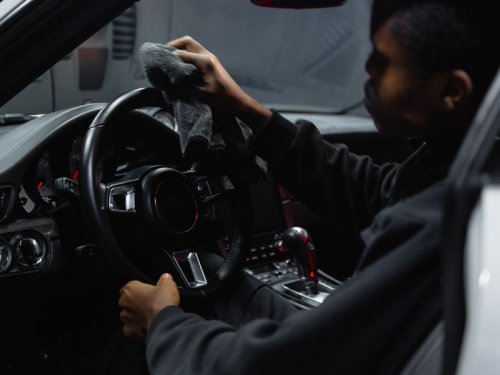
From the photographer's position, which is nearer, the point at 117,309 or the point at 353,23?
the point at 117,309

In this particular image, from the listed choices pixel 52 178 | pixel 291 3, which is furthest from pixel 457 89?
pixel 52 178

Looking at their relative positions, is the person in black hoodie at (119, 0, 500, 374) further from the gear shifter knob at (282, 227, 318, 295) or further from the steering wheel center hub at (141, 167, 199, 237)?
the gear shifter knob at (282, 227, 318, 295)

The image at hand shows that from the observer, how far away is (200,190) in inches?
77.7

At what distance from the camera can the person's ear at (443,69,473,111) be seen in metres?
1.10

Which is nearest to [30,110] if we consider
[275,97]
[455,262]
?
[275,97]

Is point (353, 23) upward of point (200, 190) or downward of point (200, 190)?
downward

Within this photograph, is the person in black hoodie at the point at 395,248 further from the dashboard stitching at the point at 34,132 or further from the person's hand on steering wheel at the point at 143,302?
the dashboard stitching at the point at 34,132

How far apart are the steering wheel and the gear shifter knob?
0.32 metres

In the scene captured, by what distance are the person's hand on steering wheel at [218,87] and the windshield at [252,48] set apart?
268 cm

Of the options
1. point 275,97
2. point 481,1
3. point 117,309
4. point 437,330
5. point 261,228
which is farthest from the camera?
point 275,97

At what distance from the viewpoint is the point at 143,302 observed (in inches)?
59.6

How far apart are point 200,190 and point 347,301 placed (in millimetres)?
962

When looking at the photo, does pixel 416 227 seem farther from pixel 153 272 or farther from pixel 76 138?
pixel 76 138

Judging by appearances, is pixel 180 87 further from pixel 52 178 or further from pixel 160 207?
pixel 52 178
